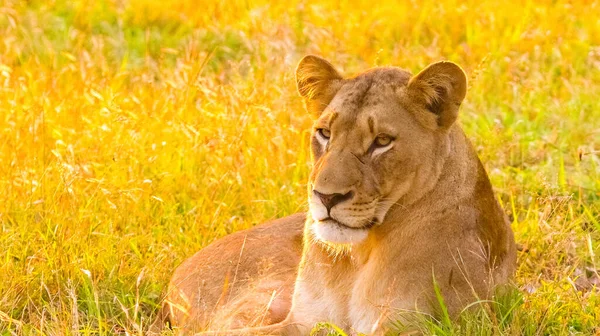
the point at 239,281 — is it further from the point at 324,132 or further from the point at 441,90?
the point at 441,90

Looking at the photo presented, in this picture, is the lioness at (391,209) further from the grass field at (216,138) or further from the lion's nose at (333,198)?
the grass field at (216,138)

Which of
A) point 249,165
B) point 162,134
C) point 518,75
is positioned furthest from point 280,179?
point 518,75

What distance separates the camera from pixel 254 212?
5.52m

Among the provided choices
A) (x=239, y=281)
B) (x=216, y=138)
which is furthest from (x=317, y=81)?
(x=216, y=138)

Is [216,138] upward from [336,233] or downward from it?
downward

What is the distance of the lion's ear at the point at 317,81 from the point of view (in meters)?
4.10

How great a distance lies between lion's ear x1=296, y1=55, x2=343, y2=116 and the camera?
4098mm

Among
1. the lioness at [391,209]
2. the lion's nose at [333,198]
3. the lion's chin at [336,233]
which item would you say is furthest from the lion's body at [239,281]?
the lion's nose at [333,198]

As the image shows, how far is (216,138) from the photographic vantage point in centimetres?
586

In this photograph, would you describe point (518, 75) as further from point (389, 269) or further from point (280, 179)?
point (389, 269)

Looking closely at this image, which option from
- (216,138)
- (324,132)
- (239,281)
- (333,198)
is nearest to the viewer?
(333,198)

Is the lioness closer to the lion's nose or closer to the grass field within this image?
the lion's nose

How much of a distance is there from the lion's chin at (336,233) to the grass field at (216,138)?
0.40 metres

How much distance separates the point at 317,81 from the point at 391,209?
584 mm
